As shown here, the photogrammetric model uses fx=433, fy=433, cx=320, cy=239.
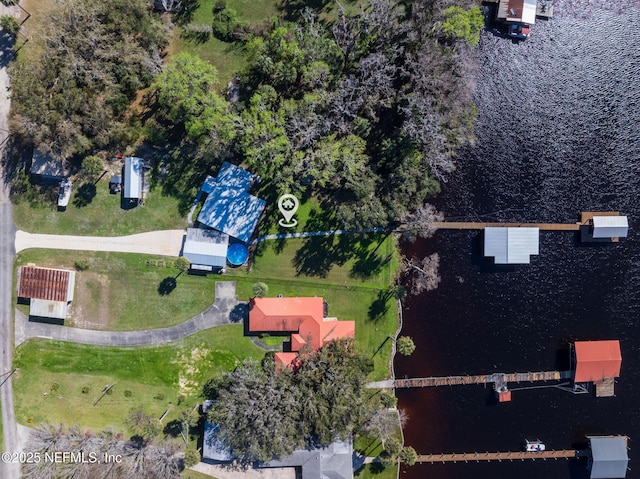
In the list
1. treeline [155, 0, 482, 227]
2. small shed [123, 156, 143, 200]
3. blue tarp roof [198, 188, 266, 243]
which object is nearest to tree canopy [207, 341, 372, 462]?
blue tarp roof [198, 188, 266, 243]

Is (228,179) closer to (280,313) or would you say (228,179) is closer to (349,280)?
(280,313)

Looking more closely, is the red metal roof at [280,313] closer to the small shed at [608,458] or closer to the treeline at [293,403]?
the treeline at [293,403]

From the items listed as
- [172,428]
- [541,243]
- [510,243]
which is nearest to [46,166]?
[172,428]

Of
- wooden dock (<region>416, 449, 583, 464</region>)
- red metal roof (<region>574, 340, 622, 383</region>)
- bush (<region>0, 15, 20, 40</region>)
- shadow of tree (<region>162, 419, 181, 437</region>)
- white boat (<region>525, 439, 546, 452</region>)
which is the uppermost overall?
bush (<region>0, 15, 20, 40</region>)

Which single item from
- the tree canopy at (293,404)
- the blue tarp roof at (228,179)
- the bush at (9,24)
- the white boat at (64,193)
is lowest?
the tree canopy at (293,404)

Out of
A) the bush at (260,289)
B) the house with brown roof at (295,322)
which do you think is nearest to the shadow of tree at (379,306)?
the house with brown roof at (295,322)

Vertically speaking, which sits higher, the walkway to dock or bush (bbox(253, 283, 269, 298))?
bush (bbox(253, 283, 269, 298))

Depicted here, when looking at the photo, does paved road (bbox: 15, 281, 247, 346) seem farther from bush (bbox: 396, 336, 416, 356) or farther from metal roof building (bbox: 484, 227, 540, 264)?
metal roof building (bbox: 484, 227, 540, 264)
